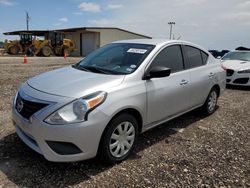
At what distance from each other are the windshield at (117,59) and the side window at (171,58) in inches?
7.5

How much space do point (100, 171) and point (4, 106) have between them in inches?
134

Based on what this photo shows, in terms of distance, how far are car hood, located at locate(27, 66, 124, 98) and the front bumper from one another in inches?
12.3

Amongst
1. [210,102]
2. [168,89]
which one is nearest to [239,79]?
[210,102]

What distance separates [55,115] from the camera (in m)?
2.89

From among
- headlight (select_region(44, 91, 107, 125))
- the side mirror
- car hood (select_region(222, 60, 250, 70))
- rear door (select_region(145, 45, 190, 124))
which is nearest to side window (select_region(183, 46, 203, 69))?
rear door (select_region(145, 45, 190, 124))

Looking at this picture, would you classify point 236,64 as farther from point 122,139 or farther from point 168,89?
point 122,139

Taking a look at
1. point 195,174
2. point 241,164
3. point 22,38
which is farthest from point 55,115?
point 22,38

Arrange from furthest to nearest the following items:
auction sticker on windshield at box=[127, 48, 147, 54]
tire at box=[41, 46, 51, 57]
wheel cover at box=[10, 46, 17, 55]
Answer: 1. wheel cover at box=[10, 46, 17, 55]
2. tire at box=[41, 46, 51, 57]
3. auction sticker on windshield at box=[127, 48, 147, 54]

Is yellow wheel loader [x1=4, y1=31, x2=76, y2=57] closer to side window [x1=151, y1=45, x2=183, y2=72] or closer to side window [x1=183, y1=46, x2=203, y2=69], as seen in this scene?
side window [x1=183, y1=46, x2=203, y2=69]

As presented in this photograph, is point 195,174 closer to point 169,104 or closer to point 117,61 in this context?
point 169,104

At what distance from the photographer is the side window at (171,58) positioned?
4.09 meters

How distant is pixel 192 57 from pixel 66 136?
3080 mm

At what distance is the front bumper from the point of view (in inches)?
113

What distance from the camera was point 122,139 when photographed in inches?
135
